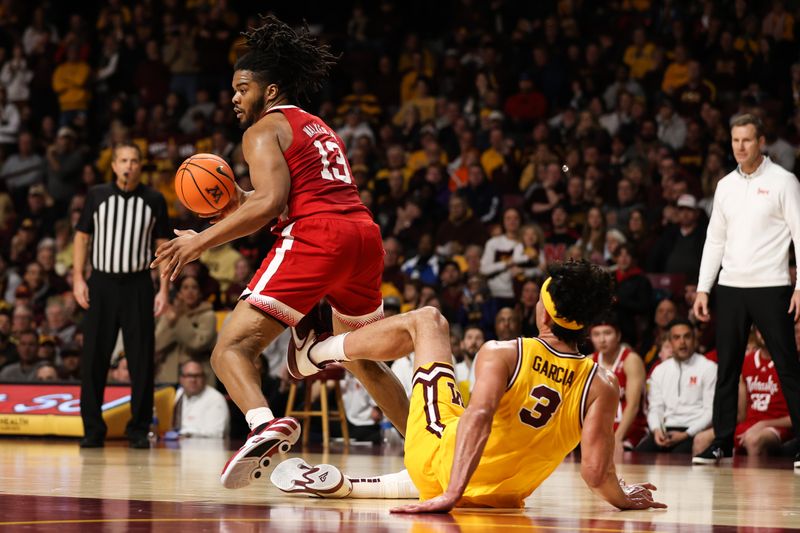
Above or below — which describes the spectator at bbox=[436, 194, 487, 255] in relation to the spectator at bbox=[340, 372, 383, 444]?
above

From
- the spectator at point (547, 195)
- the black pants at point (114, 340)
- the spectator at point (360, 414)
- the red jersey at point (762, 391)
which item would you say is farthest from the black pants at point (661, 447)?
the black pants at point (114, 340)

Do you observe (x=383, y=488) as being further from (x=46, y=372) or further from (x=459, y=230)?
(x=459, y=230)

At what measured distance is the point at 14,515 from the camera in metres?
3.74

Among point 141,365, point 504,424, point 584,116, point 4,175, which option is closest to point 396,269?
point 584,116

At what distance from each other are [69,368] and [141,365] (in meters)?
3.25

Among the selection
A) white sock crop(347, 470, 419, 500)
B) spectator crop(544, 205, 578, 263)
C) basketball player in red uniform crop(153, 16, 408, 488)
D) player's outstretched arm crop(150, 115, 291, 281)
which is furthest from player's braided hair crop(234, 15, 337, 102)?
spectator crop(544, 205, 578, 263)

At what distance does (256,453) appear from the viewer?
441 centimetres

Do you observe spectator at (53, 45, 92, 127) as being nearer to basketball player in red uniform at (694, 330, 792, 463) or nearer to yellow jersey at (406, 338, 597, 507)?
basketball player in red uniform at (694, 330, 792, 463)

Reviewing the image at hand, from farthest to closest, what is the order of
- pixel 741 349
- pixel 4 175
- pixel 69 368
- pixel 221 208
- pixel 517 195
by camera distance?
pixel 4 175, pixel 517 195, pixel 69 368, pixel 741 349, pixel 221 208

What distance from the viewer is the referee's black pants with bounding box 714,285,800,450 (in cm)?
723

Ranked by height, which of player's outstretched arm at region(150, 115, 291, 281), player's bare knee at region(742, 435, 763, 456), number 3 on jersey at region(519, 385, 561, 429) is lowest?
player's bare knee at region(742, 435, 763, 456)

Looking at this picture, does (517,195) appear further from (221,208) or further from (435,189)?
(221,208)

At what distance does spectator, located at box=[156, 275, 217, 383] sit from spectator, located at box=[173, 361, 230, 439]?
53 centimetres

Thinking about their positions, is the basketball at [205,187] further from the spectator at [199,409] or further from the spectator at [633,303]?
the spectator at [633,303]
